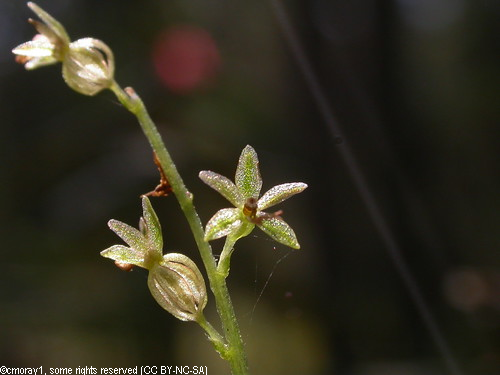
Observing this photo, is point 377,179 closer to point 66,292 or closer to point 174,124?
point 174,124

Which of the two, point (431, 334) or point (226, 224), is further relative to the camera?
point (431, 334)

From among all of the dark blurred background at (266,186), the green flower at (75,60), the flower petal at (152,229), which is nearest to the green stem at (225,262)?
the flower petal at (152,229)

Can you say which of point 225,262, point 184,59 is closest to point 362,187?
point 184,59

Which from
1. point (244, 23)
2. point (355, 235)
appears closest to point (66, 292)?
point (355, 235)

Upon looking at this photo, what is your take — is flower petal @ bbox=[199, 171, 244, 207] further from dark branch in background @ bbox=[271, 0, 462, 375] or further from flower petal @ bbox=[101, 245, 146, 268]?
dark branch in background @ bbox=[271, 0, 462, 375]

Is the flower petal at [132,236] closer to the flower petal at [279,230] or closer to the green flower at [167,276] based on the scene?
the green flower at [167,276]

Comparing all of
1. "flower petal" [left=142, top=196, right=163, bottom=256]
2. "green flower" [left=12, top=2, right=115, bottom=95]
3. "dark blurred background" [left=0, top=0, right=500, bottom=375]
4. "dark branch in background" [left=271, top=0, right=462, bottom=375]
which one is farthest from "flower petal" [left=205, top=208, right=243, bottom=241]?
"dark branch in background" [left=271, top=0, right=462, bottom=375]
